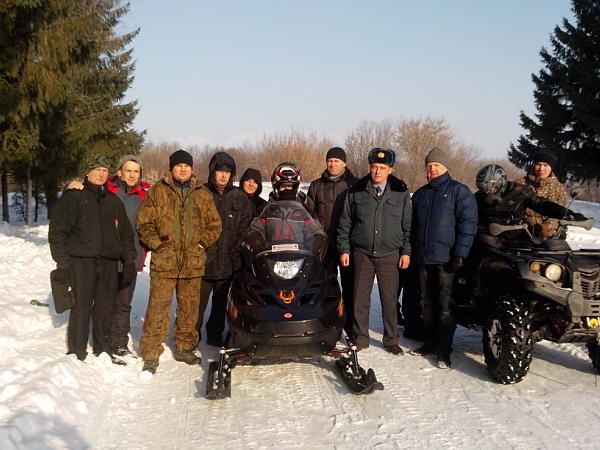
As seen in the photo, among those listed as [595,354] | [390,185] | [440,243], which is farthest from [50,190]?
[595,354]

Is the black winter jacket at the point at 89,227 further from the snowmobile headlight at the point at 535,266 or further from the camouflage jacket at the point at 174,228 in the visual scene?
the snowmobile headlight at the point at 535,266

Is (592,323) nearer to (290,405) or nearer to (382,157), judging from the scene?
(382,157)

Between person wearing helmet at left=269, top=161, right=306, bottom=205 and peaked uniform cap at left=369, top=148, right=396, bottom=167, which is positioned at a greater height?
peaked uniform cap at left=369, top=148, right=396, bottom=167

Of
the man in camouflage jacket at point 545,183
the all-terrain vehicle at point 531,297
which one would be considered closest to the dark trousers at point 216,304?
the all-terrain vehicle at point 531,297

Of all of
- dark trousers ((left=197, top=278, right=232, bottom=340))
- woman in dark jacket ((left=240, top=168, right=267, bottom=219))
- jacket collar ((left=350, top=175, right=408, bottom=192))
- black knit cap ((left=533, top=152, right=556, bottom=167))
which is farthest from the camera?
woman in dark jacket ((left=240, top=168, right=267, bottom=219))

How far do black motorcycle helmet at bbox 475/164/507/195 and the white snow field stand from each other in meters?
1.85

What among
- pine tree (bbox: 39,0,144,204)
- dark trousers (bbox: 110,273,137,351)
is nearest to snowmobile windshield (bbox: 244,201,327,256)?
dark trousers (bbox: 110,273,137,351)

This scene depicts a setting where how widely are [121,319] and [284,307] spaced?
2085 mm

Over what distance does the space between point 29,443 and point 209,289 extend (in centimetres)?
270

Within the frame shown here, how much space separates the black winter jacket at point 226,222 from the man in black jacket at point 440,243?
1976mm

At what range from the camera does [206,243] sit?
525 cm

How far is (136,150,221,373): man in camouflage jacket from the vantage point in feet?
16.5

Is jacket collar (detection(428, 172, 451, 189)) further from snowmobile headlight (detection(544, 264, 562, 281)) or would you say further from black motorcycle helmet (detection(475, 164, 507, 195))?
snowmobile headlight (detection(544, 264, 562, 281))

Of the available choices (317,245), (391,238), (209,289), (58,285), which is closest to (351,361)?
(317,245)
